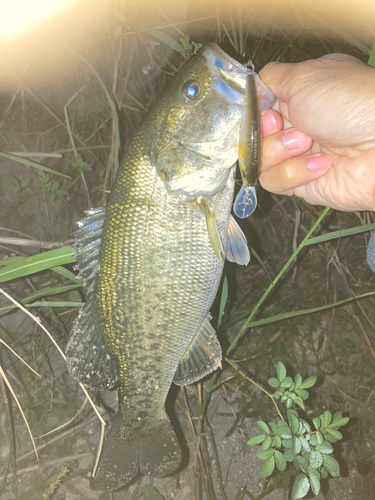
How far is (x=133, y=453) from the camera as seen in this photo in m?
1.72

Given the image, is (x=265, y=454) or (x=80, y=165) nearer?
(x=265, y=454)

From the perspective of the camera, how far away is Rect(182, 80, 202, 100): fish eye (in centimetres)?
129

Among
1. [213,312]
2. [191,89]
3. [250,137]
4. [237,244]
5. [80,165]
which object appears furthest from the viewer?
[80,165]

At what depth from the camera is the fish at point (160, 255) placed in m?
1.30

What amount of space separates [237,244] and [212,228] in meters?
0.23

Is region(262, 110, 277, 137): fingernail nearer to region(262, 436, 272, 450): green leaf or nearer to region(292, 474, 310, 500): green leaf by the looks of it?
region(262, 436, 272, 450): green leaf

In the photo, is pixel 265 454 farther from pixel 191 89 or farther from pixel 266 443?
pixel 191 89

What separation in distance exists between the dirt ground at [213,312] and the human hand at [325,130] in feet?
2.71

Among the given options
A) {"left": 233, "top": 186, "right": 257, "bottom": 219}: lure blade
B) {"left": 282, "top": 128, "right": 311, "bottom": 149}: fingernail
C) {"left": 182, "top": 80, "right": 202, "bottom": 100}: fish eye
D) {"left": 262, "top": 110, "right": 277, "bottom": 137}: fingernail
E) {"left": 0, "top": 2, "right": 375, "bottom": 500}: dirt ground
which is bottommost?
{"left": 0, "top": 2, "right": 375, "bottom": 500}: dirt ground

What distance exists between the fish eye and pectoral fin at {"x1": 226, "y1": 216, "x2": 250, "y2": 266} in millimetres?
527

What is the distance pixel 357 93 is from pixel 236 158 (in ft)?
1.72

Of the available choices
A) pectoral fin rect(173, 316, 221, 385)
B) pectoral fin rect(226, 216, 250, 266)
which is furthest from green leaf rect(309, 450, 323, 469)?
pectoral fin rect(226, 216, 250, 266)

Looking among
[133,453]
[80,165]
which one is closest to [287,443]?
[133,453]

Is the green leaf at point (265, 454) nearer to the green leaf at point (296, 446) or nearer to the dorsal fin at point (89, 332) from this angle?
the green leaf at point (296, 446)
